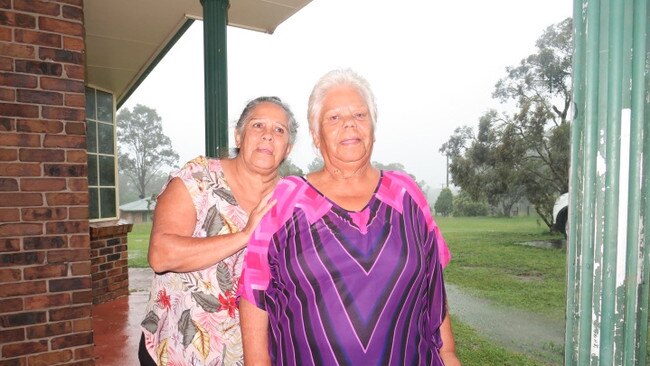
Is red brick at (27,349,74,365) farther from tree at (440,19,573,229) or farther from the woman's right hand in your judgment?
tree at (440,19,573,229)

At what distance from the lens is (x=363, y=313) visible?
1234mm

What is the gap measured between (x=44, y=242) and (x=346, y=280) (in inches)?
75.1

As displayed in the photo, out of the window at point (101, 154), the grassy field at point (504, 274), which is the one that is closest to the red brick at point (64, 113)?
the window at point (101, 154)

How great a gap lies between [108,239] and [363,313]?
5952mm

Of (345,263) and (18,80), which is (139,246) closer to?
(18,80)

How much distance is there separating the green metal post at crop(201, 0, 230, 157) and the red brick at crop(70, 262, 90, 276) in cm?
142

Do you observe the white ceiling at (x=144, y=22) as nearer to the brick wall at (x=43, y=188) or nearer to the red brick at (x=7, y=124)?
the brick wall at (x=43, y=188)

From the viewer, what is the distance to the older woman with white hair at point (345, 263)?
1.24 meters

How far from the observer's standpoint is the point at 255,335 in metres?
1.35

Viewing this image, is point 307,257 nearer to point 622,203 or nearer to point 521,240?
point 622,203

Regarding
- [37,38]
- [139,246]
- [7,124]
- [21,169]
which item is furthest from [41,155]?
[139,246]

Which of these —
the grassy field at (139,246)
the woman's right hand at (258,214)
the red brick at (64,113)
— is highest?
the red brick at (64,113)

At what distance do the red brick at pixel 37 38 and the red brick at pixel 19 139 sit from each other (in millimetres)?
510

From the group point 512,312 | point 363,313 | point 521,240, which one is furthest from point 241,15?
point 521,240
